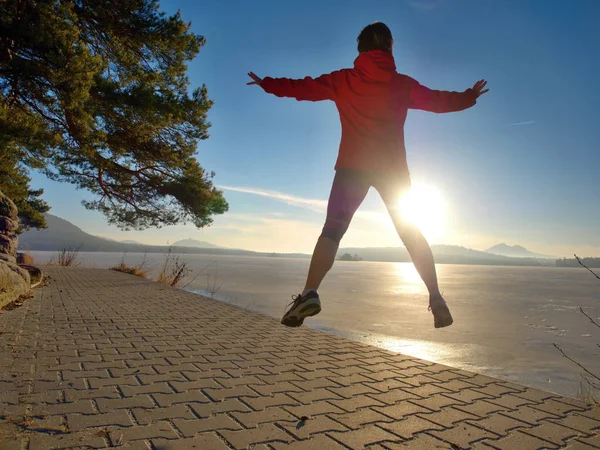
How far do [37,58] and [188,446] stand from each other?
9.97 metres

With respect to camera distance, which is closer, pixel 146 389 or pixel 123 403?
pixel 123 403

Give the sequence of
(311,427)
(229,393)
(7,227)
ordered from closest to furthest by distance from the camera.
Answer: (311,427), (229,393), (7,227)

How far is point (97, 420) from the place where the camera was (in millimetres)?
2625

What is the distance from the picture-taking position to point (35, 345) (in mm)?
4750

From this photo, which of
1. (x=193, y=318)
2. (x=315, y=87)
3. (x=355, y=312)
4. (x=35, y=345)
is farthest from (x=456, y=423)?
A: (x=355, y=312)

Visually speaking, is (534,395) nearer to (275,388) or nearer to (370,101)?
(275,388)

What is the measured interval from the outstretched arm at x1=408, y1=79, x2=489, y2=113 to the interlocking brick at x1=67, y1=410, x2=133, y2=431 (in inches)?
98.1

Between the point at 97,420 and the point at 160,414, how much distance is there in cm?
37

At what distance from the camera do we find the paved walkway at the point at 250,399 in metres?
2.50

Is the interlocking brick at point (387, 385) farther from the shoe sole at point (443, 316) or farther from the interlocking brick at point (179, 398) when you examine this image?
the shoe sole at point (443, 316)

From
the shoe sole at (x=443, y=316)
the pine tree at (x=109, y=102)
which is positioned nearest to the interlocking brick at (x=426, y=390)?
the shoe sole at (x=443, y=316)

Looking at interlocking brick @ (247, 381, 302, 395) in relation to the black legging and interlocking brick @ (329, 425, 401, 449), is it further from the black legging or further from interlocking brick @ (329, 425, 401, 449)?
the black legging

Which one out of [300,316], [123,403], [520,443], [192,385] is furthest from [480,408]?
[123,403]

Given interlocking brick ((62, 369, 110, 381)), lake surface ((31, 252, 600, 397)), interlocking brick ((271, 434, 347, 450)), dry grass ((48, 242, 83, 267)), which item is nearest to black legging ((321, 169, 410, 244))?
interlocking brick ((271, 434, 347, 450))
